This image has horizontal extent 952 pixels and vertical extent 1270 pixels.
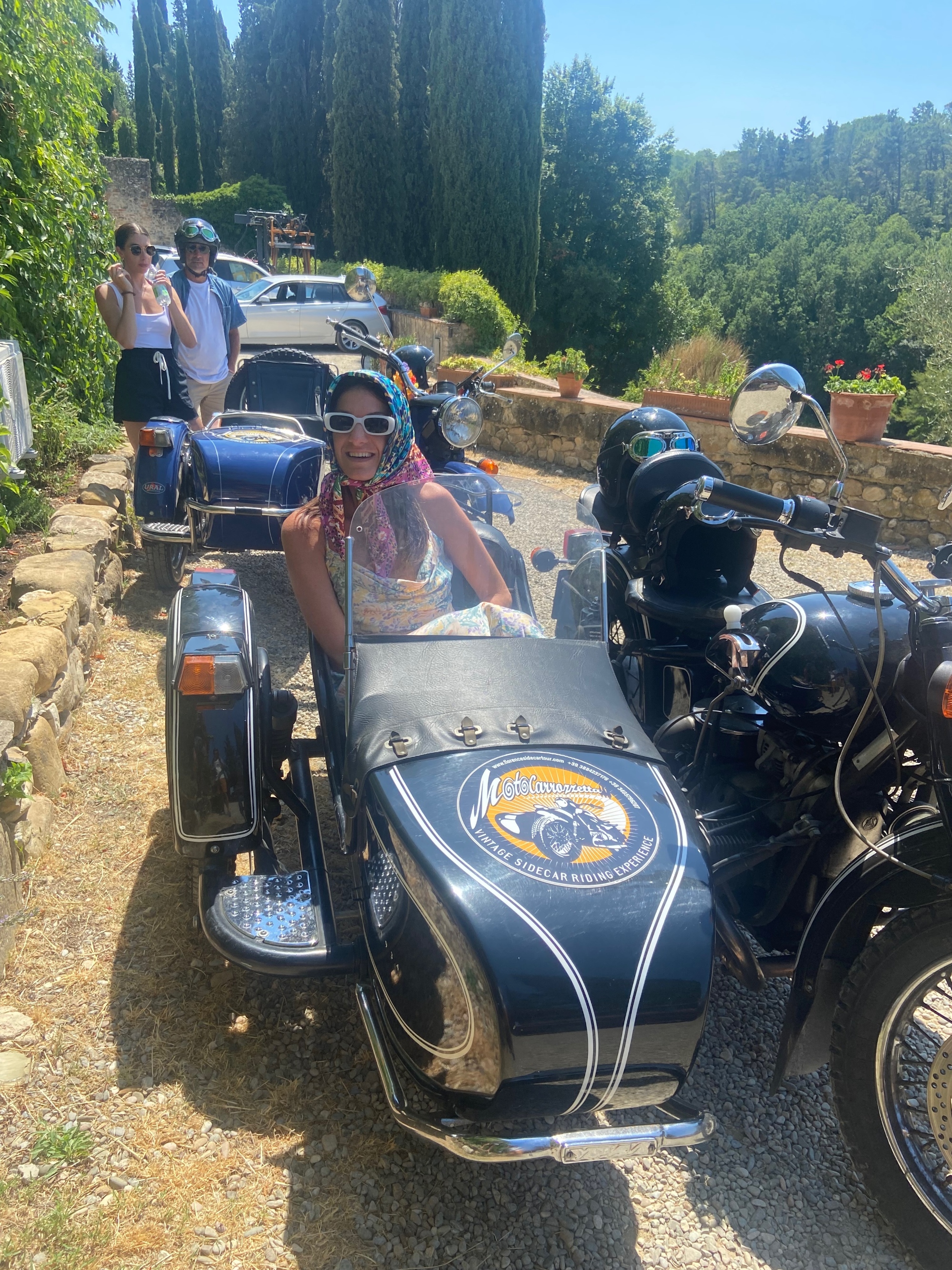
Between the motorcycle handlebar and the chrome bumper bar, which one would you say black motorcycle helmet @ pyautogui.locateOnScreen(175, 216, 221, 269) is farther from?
the chrome bumper bar

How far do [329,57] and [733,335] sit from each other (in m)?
18.7

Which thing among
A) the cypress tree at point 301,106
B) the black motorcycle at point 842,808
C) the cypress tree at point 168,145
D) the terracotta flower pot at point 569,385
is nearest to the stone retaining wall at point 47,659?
the black motorcycle at point 842,808

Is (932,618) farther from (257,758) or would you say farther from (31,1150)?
(31,1150)

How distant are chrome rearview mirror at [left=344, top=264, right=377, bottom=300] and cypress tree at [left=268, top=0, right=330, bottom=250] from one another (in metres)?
34.0

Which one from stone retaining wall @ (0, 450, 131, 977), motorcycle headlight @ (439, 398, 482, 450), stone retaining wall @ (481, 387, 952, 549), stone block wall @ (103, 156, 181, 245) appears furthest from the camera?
stone block wall @ (103, 156, 181, 245)

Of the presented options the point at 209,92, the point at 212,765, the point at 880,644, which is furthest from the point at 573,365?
the point at 209,92

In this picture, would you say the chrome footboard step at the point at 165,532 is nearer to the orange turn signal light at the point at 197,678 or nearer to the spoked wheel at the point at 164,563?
the spoked wheel at the point at 164,563

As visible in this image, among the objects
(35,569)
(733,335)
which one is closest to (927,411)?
(733,335)

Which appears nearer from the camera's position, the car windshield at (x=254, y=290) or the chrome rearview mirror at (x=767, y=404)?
the chrome rearview mirror at (x=767, y=404)

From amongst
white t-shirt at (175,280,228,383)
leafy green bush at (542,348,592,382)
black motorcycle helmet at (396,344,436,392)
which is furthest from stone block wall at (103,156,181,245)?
white t-shirt at (175,280,228,383)

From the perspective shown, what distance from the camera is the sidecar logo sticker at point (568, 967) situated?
158 centimetres

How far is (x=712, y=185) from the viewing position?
3492 inches

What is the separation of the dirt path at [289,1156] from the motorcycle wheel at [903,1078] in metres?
0.19

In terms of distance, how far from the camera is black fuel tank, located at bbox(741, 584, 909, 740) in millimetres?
2104
